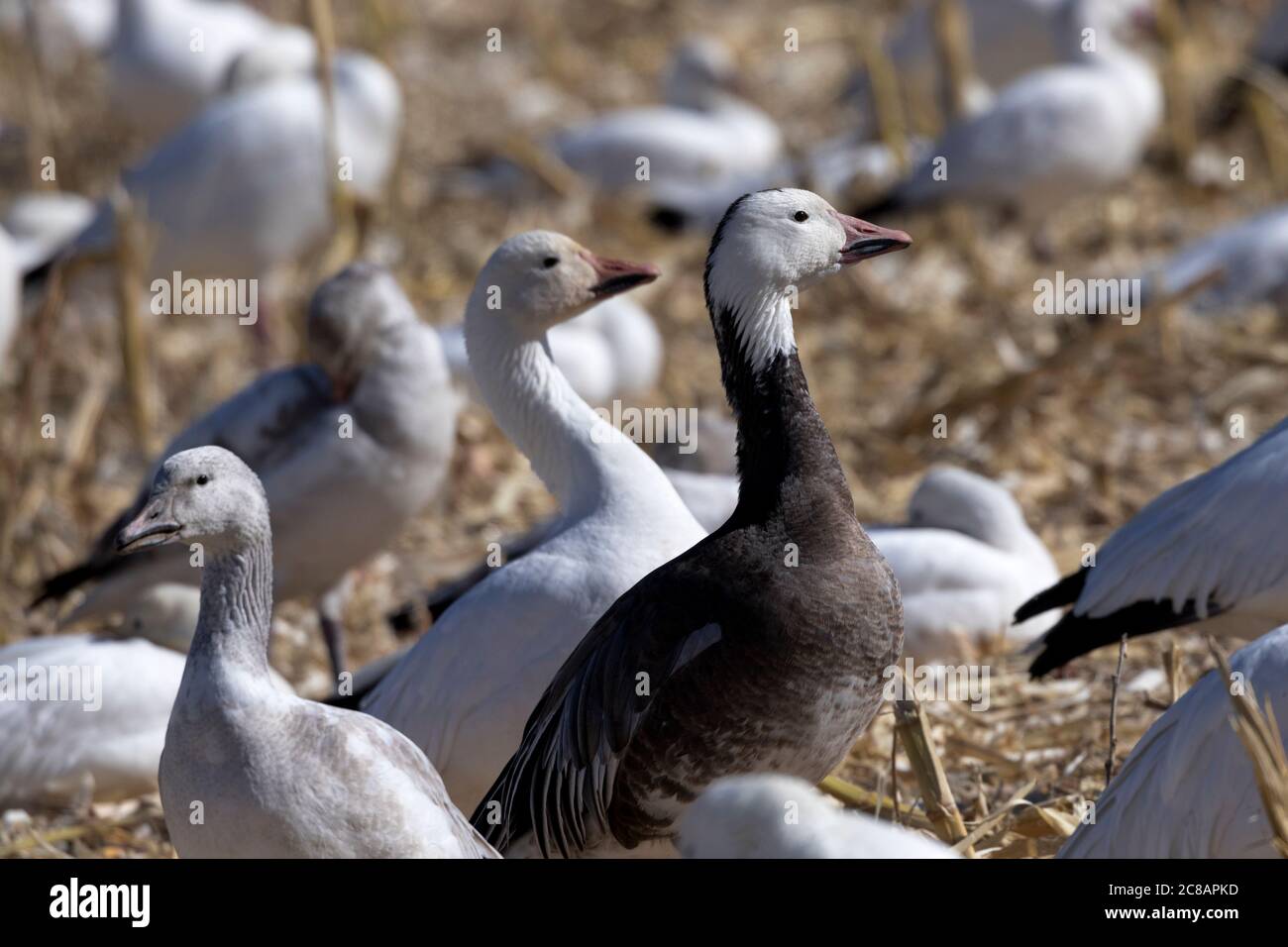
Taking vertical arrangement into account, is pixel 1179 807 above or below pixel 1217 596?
below

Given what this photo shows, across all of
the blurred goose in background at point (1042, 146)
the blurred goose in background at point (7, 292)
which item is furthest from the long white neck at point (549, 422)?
the blurred goose in background at point (1042, 146)

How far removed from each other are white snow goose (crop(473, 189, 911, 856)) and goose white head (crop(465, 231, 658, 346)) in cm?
86

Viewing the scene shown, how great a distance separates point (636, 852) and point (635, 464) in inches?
35.6

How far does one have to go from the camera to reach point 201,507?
10.8 ft

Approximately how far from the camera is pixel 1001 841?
3.87m

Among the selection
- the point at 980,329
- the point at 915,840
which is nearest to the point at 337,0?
the point at 980,329

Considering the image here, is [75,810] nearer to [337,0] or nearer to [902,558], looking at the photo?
[902,558]

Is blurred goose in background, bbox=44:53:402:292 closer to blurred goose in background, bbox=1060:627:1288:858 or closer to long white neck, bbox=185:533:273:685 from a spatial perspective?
long white neck, bbox=185:533:273:685

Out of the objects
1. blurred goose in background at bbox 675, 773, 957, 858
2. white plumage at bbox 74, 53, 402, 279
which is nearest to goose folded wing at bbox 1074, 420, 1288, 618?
blurred goose in background at bbox 675, 773, 957, 858

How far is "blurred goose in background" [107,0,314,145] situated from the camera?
36.2 feet

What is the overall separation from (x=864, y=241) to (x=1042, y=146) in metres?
6.24

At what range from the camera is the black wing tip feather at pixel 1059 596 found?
4.47m

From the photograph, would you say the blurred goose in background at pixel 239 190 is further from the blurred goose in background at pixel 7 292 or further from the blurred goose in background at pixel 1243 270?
the blurred goose in background at pixel 1243 270

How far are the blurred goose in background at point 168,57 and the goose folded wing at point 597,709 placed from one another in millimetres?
7863
